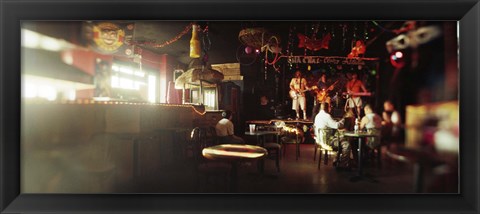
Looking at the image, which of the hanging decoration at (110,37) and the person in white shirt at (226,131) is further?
the person in white shirt at (226,131)

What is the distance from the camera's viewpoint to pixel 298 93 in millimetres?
2756

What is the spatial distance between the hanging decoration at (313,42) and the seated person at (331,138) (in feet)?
2.06

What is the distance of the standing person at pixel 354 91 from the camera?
267 cm

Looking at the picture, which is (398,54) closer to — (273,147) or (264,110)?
(264,110)

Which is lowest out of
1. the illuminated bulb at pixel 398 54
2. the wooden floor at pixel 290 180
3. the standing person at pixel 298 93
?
the wooden floor at pixel 290 180

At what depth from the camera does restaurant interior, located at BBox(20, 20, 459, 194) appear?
257 centimetres

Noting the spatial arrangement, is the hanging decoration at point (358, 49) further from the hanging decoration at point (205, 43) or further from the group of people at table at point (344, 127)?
the hanging decoration at point (205, 43)

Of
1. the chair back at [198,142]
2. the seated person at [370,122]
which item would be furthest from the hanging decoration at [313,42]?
the chair back at [198,142]

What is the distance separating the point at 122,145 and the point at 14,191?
1.11 m

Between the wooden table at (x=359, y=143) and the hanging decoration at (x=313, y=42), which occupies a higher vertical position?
the hanging decoration at (x=313, y=42)

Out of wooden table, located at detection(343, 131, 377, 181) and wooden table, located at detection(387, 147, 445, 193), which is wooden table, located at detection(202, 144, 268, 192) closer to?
wooden table, located at detection(343, 131, 377, 181)

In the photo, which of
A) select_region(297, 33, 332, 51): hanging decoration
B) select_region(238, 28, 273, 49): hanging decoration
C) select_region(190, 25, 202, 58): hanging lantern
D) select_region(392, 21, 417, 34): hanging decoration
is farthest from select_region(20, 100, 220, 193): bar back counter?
select_region(392, 21, 417, 34): hanging decoration

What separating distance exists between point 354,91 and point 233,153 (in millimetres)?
1451
